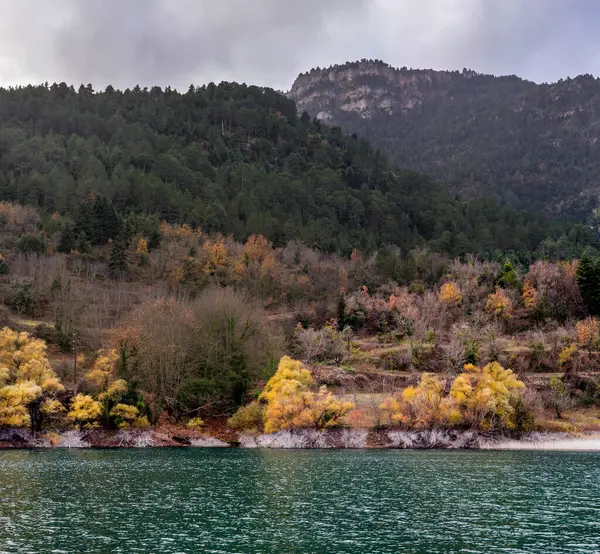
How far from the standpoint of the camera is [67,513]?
35344 mm

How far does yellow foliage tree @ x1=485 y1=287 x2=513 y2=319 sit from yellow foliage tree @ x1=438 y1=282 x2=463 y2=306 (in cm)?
593

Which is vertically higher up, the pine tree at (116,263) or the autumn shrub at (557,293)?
the pine tree at (116,263)

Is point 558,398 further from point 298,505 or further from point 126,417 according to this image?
point 298,505

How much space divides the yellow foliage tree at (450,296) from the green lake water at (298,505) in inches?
2484

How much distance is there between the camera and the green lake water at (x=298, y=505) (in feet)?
96.2

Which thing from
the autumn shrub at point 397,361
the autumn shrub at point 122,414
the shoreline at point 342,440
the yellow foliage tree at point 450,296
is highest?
the yellow foliage tree at point 450,296

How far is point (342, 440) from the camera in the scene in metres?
79.0

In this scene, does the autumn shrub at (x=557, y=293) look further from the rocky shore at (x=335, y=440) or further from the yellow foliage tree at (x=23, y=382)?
the yellow foliage tree at (x=23, y=382)

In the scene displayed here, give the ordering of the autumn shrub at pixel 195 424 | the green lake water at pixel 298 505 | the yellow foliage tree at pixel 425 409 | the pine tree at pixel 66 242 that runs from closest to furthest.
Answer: the green lake water at pixel 298 505 < the yellow foliage tree at pixel 425 409 < the autumn shrub at pixel 195 424 < the pine tree at pixel 66 242

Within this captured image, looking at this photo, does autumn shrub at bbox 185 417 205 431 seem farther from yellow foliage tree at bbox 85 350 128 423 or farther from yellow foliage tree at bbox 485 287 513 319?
yellow foliage tree at bbox 485 287 513 319

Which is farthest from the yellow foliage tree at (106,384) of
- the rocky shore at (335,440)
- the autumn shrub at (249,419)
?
the autumn shrub at (249,419)

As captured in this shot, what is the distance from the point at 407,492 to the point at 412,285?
3792 inches

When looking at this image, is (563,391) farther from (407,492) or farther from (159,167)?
(159,167)

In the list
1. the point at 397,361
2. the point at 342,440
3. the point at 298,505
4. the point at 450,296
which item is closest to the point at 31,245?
the point at 397,361
